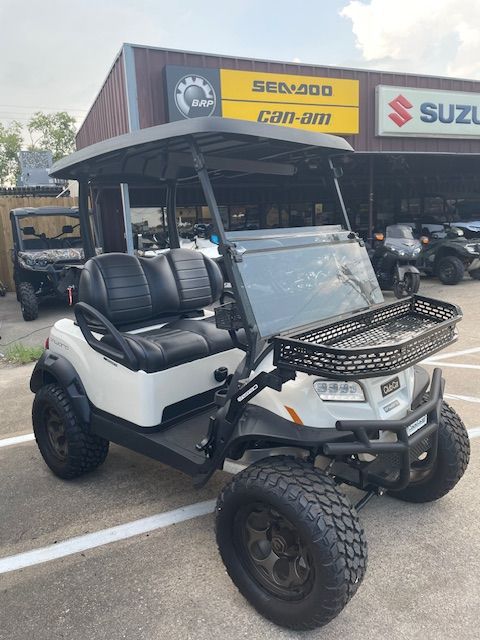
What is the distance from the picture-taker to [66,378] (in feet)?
9.98

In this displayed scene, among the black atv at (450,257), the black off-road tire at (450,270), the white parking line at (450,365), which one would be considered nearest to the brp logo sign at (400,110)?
the black atv at (450,257)

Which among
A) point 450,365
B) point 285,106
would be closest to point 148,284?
point 450,365

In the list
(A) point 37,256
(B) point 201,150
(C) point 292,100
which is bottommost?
(A) point 37,256

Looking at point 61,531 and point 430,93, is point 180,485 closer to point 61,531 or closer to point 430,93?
point 61,531

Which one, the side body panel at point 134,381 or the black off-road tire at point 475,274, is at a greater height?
the side body panel at point 134,381

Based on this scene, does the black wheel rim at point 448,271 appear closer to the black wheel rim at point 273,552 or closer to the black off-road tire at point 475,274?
the black off-road tire at point 475,274

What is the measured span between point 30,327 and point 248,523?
7033mm

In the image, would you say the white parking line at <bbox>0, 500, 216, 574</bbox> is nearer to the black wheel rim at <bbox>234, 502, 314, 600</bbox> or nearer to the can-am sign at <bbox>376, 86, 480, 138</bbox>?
the black wheel rim at <bbox>234, 502, 314, 600</bbox>

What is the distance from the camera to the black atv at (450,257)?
10383 mm

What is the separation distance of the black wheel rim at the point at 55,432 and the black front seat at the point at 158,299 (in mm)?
687

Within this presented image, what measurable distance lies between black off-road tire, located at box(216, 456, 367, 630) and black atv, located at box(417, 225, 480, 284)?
379 inches

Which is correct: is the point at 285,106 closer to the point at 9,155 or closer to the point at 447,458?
the point at 447,458

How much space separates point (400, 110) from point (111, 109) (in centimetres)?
627

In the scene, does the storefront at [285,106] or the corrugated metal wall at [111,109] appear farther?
the corrugated metal wall at [111,109]
